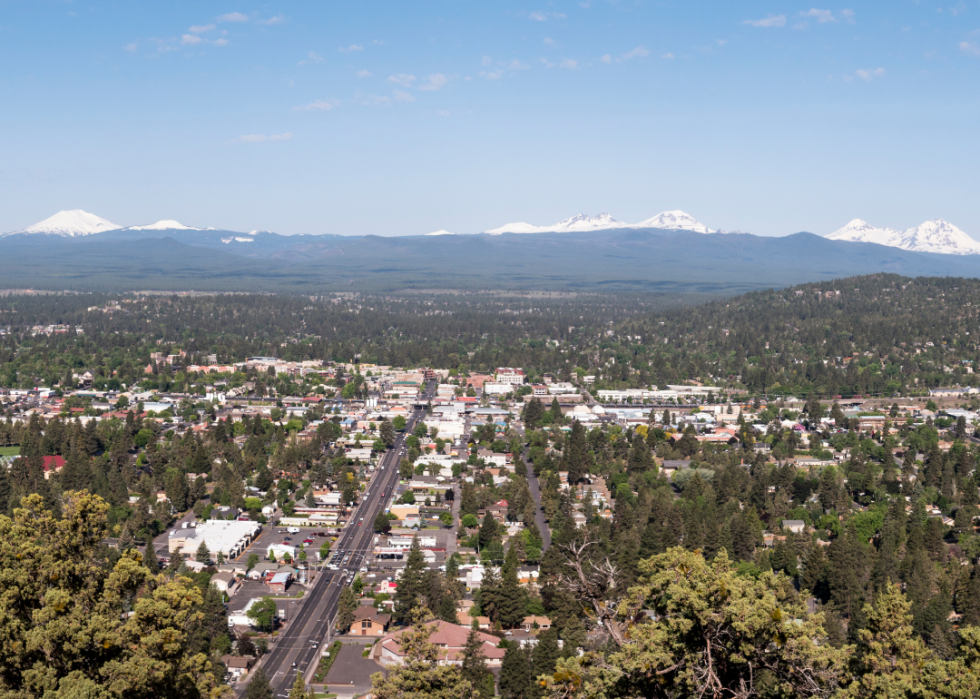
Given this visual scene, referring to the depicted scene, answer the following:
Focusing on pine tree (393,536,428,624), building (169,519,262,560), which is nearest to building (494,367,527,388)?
building (169,519,262,560)

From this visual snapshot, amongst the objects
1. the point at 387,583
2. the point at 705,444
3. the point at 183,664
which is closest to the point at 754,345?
the point at 705,444

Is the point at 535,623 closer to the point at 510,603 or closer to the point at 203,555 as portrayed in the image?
the point at 510,603

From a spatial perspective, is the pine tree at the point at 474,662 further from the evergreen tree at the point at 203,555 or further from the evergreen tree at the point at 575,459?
the evergreen tree at the point at 575,459

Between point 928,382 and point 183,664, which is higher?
point 183,664

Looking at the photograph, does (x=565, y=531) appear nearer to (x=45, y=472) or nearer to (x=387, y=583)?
(x=387, y=583)

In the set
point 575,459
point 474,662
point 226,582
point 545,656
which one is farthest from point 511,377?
point 474,662

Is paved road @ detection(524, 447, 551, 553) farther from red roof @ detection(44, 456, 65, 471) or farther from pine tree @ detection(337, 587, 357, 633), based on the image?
red roof @ detection(44, 456, 65, 471)
